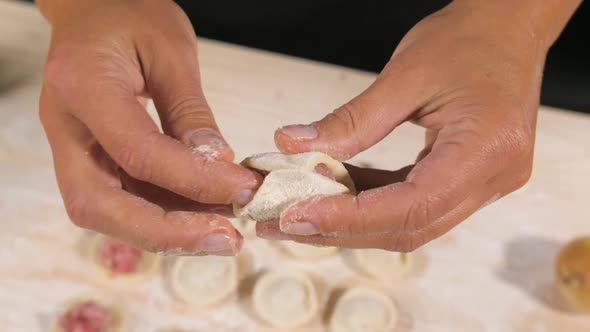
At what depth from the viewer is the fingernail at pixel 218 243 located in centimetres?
76

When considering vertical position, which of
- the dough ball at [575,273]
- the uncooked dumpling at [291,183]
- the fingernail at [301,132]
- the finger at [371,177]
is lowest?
the dough ball at [575,273]

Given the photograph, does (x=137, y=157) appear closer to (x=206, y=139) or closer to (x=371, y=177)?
(x=206, y=139)

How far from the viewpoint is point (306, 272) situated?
4.04 ft

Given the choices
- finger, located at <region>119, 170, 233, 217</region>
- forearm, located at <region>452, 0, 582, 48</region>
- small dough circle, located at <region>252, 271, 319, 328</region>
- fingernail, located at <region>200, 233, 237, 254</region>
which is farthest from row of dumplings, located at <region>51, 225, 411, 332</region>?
forearm, located at <region>452, 0, 582, 48</region>

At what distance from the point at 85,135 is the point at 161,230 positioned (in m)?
0.22

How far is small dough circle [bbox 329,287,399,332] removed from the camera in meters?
1.14

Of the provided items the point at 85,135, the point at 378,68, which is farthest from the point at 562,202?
the point at 85,135

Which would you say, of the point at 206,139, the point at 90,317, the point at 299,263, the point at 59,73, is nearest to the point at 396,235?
the point at 206,139

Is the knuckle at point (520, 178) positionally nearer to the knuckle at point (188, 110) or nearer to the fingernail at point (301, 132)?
the fingernail at point (301, 132)

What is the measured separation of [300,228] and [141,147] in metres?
0.24

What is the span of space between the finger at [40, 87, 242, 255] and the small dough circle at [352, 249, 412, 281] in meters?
0.49

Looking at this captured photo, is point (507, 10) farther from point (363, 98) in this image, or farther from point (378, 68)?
point (378, 68)

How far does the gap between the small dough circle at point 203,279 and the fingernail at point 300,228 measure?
49cm

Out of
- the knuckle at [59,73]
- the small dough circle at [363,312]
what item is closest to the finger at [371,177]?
the small dough circle at [363,312]
